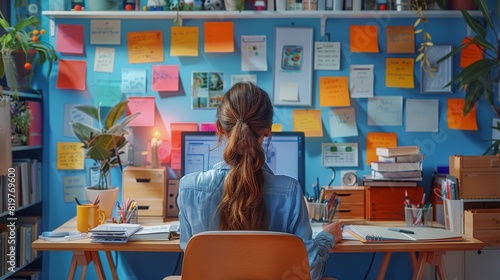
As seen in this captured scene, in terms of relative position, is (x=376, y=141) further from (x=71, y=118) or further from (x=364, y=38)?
(x=71, y=118)

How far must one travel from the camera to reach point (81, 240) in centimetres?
218

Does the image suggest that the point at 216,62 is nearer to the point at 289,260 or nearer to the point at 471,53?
the point at 471,53

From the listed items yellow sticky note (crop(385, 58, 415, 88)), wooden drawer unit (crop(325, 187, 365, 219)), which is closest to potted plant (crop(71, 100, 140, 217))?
wooden drawer unit (crop(325, 187, 365, 219))

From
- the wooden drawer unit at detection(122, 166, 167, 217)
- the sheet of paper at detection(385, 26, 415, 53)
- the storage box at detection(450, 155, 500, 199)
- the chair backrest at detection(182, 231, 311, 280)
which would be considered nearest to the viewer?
the chair backrest at detection(182, 231, 311, 280)

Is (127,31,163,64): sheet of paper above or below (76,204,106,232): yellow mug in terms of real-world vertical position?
above

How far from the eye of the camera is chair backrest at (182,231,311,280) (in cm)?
133

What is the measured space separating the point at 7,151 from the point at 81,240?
1.79 feet

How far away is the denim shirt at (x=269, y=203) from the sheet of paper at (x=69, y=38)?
1432 mm

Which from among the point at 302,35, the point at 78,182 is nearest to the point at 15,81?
the point at 78,182

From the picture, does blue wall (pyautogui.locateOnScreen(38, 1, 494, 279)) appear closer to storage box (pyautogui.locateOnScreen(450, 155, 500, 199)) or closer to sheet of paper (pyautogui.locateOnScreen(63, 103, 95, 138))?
A: sheet of paper (pyautogui.locateOnScreen(63, 103, 95, 138))

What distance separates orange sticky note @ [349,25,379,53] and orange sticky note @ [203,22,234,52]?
1.90 ft

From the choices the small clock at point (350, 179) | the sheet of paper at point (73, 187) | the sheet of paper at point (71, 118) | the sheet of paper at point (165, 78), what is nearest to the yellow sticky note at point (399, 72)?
the small clock at point (350, 179)

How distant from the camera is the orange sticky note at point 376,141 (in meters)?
2.82

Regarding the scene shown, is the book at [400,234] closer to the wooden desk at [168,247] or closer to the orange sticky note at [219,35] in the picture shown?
the wooden desk at [168,247]
